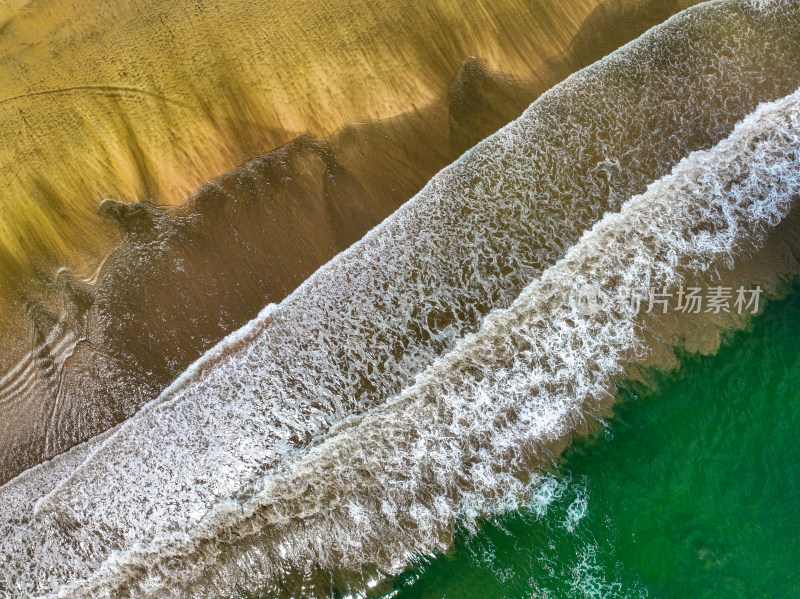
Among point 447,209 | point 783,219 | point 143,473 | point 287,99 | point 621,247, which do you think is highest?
point 287,99

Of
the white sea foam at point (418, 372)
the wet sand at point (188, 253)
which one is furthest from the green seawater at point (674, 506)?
the wet sand at point (188, 253)

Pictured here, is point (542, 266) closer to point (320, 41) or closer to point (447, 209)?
point (447, 209)

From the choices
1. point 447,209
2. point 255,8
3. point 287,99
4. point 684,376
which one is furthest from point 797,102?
point 255,8

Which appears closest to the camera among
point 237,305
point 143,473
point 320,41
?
point 143,473

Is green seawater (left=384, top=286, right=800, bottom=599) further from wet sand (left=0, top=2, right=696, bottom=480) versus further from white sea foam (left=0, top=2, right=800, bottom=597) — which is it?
wet sand (left=0, top=2, right=696, bottom=480)

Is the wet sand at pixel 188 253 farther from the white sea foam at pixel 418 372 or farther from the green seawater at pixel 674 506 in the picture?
the green seawater at pixel 674 506

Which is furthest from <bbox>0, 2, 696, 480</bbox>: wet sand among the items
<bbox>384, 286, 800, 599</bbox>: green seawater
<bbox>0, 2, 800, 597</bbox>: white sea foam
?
<bbox>384, 286, 800, 599</bbox>: green seawater

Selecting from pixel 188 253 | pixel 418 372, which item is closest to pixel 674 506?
pixel 418 372
